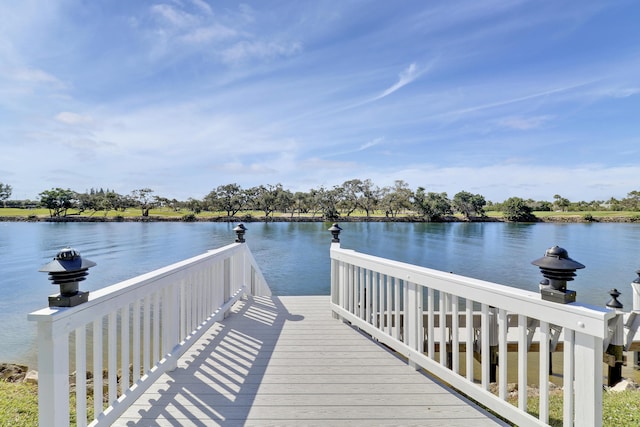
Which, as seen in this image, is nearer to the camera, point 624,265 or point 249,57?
point 249,57

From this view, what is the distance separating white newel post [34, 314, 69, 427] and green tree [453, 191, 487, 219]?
69.2 metres

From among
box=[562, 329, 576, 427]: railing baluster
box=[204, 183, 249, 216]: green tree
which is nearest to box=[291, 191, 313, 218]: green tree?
box=[204, 183, 249, 216]: green tree

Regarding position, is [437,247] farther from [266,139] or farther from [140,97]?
[140,97]

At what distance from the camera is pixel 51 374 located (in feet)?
4.21

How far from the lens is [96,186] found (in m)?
84.8

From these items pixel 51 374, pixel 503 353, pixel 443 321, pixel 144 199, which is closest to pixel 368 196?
pixel 144 199

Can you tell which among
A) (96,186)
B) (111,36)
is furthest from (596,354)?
(96,186)

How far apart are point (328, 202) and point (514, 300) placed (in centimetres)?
5827

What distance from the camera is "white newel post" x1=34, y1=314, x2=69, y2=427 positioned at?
4.11ft

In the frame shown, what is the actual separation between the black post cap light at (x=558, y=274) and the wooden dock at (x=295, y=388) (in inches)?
36.4

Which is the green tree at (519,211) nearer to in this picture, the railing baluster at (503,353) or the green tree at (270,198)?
the green tree at (270,198)

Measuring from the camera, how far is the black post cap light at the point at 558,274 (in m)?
1.43

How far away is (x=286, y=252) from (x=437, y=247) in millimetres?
13526

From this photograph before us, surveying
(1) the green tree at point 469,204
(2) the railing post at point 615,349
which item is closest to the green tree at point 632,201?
(1) the green tree at point 469,204
